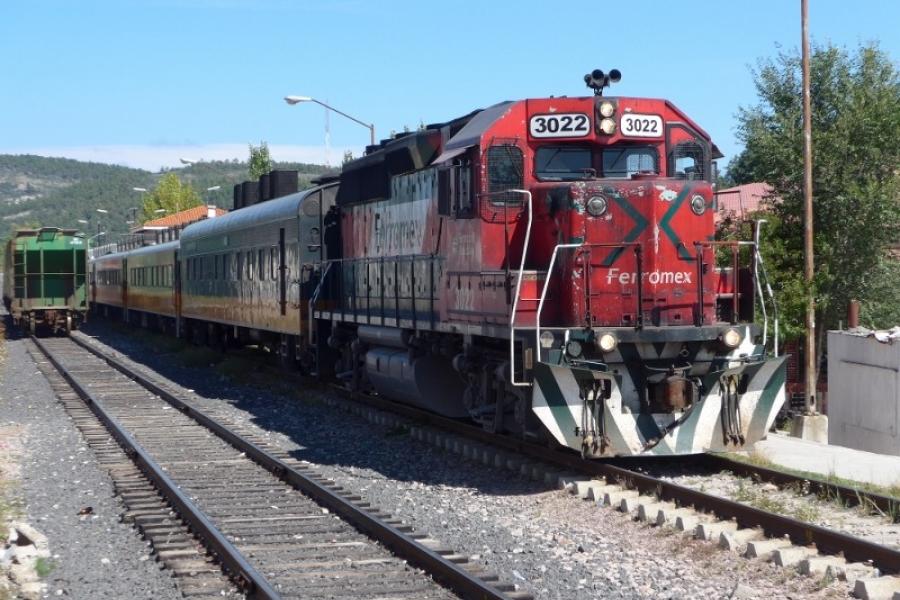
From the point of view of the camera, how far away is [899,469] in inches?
444

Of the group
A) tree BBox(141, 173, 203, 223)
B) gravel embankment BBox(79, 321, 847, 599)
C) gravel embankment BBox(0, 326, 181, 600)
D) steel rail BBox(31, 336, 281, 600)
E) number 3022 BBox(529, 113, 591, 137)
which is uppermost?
tree BBox(141, 173, 203, 223)

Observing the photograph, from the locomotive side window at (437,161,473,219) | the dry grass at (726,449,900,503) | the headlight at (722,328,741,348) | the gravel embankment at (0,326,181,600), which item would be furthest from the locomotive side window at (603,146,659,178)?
the gravel embankment at (0,326,181,600)

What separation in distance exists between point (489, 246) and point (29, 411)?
33.9ft

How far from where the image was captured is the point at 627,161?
10.9 m

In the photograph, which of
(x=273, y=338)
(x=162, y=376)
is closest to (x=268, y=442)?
(x=273, y=338)

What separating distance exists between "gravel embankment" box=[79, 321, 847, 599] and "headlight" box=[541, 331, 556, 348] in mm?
1300

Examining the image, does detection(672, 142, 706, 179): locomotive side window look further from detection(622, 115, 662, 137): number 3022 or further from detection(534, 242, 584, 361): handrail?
detection(534, 242, 584, 361): handrail

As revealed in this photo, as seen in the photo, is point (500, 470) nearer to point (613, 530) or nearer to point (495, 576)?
point (613, 530)

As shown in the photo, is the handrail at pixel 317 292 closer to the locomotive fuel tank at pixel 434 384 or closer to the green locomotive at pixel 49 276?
the locomotive fuel tank at pixel 434 384

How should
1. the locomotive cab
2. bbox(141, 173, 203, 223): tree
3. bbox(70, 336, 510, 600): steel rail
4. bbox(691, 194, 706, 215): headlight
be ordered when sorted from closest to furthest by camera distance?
bbox(70, 336, 510, 600): steel rail < the locomotive cab < bbox(691, 194, 706, 215): headlight < bbox(141, 173, 203, 223): tree

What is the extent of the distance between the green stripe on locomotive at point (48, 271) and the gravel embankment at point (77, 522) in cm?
2284

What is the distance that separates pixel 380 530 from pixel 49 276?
33.4 metres

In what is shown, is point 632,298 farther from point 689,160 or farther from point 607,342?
point 689,160

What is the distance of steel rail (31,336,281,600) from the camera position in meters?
6.88
